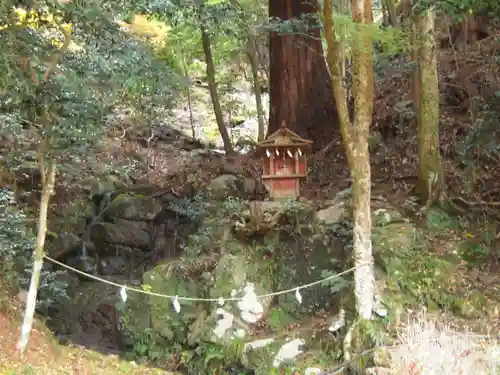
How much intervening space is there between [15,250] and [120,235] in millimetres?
4289

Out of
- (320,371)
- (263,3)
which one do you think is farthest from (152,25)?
(320,371)

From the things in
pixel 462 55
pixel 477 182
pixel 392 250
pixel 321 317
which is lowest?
pixel 321 317

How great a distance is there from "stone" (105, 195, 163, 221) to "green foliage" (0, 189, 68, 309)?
3.45m

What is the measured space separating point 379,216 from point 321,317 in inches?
68.2

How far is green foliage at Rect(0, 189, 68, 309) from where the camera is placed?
25.5 ft

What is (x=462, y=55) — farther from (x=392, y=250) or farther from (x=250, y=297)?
(x=250, y=297)

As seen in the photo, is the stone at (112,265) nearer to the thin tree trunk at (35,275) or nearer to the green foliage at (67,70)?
the thin tree trunk at (35,275)

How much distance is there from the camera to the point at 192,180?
41.7ft

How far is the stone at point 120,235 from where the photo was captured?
12.3m

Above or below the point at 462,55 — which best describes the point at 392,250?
below

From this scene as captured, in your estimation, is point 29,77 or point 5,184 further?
point 5,184

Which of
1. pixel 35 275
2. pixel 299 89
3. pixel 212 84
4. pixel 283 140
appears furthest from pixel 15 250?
pixel 212 84

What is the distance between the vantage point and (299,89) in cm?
1141

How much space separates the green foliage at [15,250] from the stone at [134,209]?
3.45m
